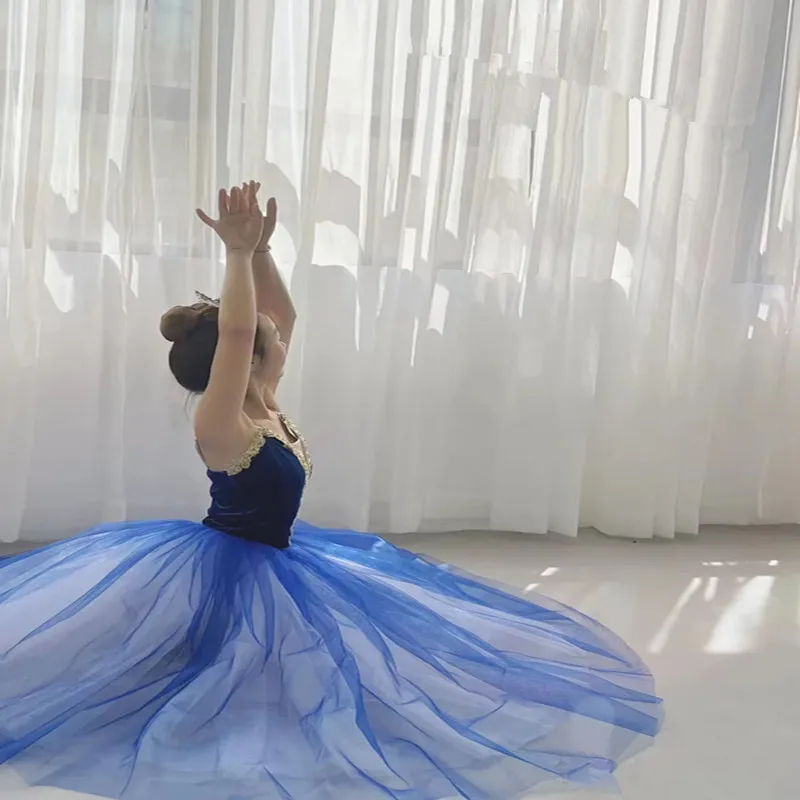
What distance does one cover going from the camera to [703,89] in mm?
2359

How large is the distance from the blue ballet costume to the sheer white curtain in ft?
1.63

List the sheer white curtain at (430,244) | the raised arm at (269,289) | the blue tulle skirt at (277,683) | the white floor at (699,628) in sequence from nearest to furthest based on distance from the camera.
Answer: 1. the blue tulle skirt at (277,683)
2. the white floor at (699,628)
3. the raised arm at (269,289)
4. the sheer white curtain at (430,244)

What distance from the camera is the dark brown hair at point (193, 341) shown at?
1552mm

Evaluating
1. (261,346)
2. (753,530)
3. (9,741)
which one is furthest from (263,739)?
(753,530)

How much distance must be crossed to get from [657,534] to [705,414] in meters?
0.32

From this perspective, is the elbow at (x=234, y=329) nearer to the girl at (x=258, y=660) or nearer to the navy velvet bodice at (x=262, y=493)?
the girl at (x=258, y=660)

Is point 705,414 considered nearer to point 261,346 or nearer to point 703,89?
point 703,89

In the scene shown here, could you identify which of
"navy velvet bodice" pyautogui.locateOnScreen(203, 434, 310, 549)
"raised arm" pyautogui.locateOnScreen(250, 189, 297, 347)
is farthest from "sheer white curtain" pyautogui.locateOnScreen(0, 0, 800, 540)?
"navy velvet bodice" pyautogui.locateOnScreen(203, 434, 310, 549)

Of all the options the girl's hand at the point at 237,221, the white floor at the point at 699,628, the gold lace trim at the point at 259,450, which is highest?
Answer: the girl's hand at the point at 237,221

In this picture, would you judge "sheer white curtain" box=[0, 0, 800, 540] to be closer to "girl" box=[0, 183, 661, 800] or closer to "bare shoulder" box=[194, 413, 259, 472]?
"girl" box=[0, 183, 661, 800]

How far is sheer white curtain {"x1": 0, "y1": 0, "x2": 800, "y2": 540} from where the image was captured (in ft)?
6.56

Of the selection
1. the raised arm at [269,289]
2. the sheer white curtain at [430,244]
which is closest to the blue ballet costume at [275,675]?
the raised arm at [269,289]

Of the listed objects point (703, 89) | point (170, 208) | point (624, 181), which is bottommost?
point (170, 208)

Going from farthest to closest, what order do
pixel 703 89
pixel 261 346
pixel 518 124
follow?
1. pixel 703 89
2. pixel 518 124
3. pixel 261 346
